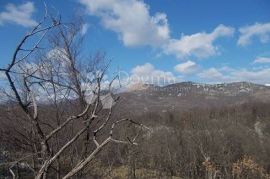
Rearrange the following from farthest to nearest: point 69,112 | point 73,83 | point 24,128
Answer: point 24,128 → point 69,112 → point 73,83

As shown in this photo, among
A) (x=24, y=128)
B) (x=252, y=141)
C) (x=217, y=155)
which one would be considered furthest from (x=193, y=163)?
(x=24, y=128)

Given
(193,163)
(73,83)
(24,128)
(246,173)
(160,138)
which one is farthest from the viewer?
(160,138)

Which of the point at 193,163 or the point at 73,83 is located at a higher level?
the point at 73,83

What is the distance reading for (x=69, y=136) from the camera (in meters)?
11.4

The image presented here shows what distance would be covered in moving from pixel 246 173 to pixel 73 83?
98.8 ft

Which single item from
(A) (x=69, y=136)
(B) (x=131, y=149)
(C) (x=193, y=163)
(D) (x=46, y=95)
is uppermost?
(D) (x=46, y=95)

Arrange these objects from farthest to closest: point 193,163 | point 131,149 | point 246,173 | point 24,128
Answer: point 193,163 < point 246,173 < point 131,149 < point 24,128

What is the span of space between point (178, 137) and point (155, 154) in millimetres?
7687

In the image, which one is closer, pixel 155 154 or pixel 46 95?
pixel 46 95

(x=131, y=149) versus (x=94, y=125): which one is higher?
(x=94, y=125)

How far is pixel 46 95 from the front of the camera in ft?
Answer: 36.1

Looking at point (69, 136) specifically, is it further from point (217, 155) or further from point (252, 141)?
point (252, 141)

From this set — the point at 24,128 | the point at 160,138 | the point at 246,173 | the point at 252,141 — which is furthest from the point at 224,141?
the point at 24,128

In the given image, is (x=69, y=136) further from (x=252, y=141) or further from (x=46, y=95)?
(x=252, y=141)
